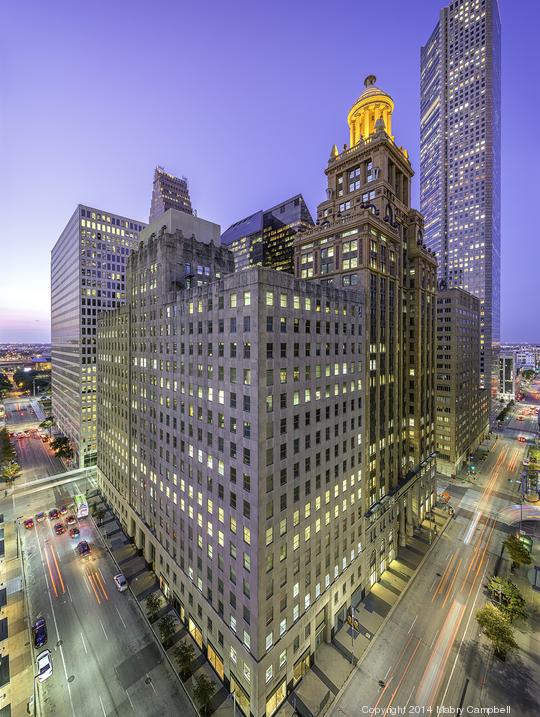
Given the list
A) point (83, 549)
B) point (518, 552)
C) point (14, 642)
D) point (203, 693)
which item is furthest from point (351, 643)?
point (83, 549)

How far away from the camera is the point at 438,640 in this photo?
132 ft

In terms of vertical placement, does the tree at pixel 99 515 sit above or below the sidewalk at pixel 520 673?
above

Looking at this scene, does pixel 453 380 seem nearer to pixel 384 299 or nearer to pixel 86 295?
pixel 384 299

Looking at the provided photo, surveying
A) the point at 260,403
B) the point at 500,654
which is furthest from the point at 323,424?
the point at 500,654

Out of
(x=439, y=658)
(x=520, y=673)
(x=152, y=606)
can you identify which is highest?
(x=152, y=606)

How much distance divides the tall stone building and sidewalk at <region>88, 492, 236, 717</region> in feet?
88.0

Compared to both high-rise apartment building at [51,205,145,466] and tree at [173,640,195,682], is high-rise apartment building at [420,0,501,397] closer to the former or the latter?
tree at [173,640,195,682]

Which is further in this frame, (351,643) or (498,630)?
(351,643)

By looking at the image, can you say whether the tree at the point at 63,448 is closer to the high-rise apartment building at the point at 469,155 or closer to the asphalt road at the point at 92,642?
the asphalt road at the point at 92,642

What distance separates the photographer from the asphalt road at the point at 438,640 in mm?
33406

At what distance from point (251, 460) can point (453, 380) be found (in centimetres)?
8514

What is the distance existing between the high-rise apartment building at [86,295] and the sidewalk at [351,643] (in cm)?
8477

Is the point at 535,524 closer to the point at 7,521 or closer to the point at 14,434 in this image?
the point at 7,521

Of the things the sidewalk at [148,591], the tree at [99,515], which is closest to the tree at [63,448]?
the sidewalk at [148,591]
